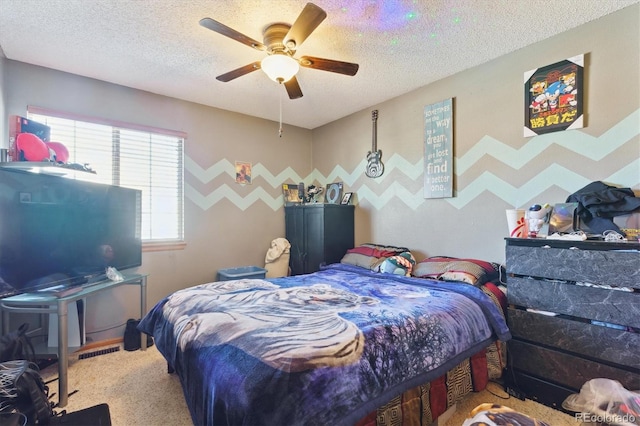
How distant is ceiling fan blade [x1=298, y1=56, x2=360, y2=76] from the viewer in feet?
6.63

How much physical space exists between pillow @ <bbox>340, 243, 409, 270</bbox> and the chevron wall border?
51 cm

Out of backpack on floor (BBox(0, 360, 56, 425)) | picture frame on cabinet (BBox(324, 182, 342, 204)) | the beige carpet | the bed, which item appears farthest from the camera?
picture frame on cabinet (BBox(324, 182, 342, 204))

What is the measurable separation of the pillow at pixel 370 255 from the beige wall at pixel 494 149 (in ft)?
0.58

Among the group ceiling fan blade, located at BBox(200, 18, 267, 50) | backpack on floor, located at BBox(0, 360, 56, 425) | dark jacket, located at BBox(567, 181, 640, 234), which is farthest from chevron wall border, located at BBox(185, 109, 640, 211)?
backpack on floor, located at BBox(0, 360, 56, 425)

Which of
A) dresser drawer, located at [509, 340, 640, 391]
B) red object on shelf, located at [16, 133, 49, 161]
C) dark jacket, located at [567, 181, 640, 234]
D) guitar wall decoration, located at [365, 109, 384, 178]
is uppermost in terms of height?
guitar wall decoration, located at [365, 109, 384, 178]

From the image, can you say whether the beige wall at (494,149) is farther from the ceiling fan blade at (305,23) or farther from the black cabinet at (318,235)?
the ceiling fan blade at (305,23)

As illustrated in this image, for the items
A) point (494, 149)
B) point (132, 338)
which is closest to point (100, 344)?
point (132, 338)

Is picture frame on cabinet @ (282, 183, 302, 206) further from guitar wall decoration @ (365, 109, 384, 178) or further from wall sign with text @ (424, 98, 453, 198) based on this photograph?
wall sign with text @ (424, 98, 453, 198)

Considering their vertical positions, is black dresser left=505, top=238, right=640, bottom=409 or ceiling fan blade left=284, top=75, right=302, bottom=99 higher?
ceiling fan blade left=284, top=75, right=302, bottom=99

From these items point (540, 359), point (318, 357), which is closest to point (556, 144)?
point (540, 359)

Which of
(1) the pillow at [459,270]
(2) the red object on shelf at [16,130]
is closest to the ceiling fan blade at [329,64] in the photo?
(1) the pillow at [459,270]

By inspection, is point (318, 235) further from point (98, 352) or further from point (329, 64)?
point (98, 352)

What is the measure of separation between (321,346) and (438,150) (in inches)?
95.1

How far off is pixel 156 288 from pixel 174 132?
1761 millimetres
